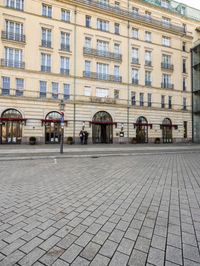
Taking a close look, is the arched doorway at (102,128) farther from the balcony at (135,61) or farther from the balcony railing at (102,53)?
the balcony at (135,61)

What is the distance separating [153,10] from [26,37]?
76.0 ft

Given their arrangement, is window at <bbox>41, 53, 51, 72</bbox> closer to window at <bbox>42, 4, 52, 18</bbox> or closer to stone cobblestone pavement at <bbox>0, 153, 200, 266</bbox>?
window at <bbox>42, 4, 52, 18</bbox>

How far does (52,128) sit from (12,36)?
1319 centimetres

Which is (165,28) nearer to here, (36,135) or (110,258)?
(36,135)

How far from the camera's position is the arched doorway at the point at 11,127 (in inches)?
968

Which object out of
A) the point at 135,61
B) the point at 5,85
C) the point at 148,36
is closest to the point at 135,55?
the point at 135,61

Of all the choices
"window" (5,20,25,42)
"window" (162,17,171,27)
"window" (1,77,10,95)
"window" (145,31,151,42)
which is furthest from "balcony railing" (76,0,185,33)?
"window" (1,77,10,95)

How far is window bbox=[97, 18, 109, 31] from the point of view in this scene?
30.5 metres

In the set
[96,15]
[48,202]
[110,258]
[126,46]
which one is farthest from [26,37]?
[110,258]

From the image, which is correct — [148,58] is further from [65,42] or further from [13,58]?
[13,58]

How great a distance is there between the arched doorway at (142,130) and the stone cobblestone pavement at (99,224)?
84.3 feet

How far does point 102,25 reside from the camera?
1212 inches

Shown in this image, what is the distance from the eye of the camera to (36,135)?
2591cm

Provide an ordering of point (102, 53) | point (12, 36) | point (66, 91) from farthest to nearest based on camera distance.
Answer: point (102, 53) < point (66, 91) < point (12, 36)
